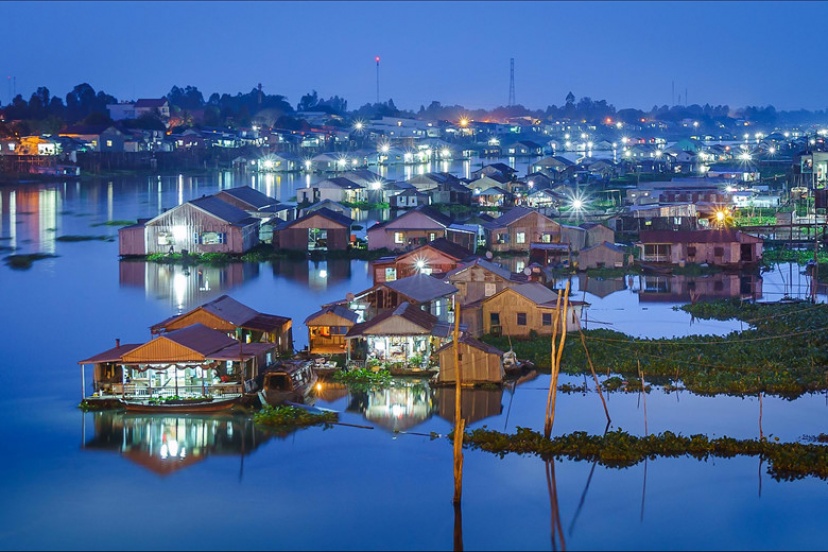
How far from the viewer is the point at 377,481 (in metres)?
7.55

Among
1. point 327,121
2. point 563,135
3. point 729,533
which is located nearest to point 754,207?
point 729,533

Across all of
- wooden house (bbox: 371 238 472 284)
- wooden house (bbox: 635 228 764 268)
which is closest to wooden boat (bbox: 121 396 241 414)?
wooden house (bbox: 371 238 472 284)

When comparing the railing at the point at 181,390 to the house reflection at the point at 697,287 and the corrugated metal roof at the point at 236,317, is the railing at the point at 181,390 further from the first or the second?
the house reflection at the point at 697,287

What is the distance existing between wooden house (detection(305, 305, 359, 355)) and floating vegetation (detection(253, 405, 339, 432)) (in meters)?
1.89

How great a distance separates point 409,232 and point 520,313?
6.85 metres

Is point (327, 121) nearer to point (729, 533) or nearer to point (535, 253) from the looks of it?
point (535, 253)

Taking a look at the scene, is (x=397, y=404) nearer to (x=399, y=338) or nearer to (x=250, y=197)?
(x=399, y=338)

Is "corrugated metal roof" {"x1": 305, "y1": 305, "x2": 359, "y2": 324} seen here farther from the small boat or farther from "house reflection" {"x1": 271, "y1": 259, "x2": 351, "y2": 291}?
"house reflection" {"x1": 271, "y1": 259, "x2": 351, "y2": 291}

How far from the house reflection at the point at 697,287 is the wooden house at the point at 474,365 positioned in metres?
4.53

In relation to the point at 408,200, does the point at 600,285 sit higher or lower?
lower

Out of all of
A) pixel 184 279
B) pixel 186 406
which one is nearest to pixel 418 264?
pixel 184 279

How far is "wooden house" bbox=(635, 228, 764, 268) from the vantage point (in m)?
16.0

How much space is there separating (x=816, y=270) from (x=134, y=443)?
9.48 meters

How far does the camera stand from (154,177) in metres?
38.4
